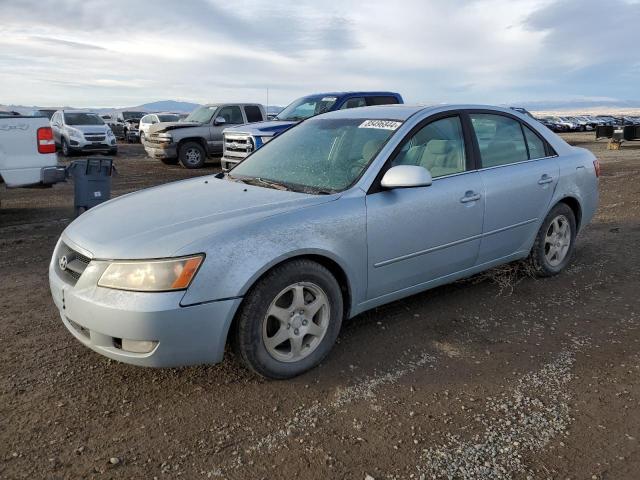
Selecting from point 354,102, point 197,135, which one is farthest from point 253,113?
point 354,102

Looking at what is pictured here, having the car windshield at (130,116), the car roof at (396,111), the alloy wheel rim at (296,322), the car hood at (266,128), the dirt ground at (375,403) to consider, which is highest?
the car windshield at (130,116)

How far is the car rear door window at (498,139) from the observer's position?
415cm

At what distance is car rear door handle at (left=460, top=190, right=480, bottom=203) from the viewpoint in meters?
3.80

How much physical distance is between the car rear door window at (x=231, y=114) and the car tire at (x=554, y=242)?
39.3 ft

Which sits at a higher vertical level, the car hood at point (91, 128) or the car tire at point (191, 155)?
the car hood at point (91, 128)

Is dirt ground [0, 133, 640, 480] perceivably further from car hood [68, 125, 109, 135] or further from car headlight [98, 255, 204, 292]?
car hood [68, 125, 109, 135]

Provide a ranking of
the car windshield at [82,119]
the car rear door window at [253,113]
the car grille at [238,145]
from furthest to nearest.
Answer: the car windshield at [82,119]
the car rear door window at [253,113]
the car grille at [238,145]

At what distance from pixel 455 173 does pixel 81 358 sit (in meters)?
2.87

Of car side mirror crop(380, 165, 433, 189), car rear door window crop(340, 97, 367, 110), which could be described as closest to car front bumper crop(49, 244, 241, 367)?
car side mirror crop(380, 165, 433, 189)

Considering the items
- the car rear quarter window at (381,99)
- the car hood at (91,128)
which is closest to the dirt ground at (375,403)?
the car rear quarter window at (381,99)

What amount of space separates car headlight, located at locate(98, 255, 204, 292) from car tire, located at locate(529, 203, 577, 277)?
10.6ft

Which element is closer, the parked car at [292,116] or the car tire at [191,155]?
the parked car at [292,116]

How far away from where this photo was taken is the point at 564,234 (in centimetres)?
489

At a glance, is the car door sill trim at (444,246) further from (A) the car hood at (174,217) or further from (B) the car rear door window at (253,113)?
(B) the car rear door window at (253,113)
